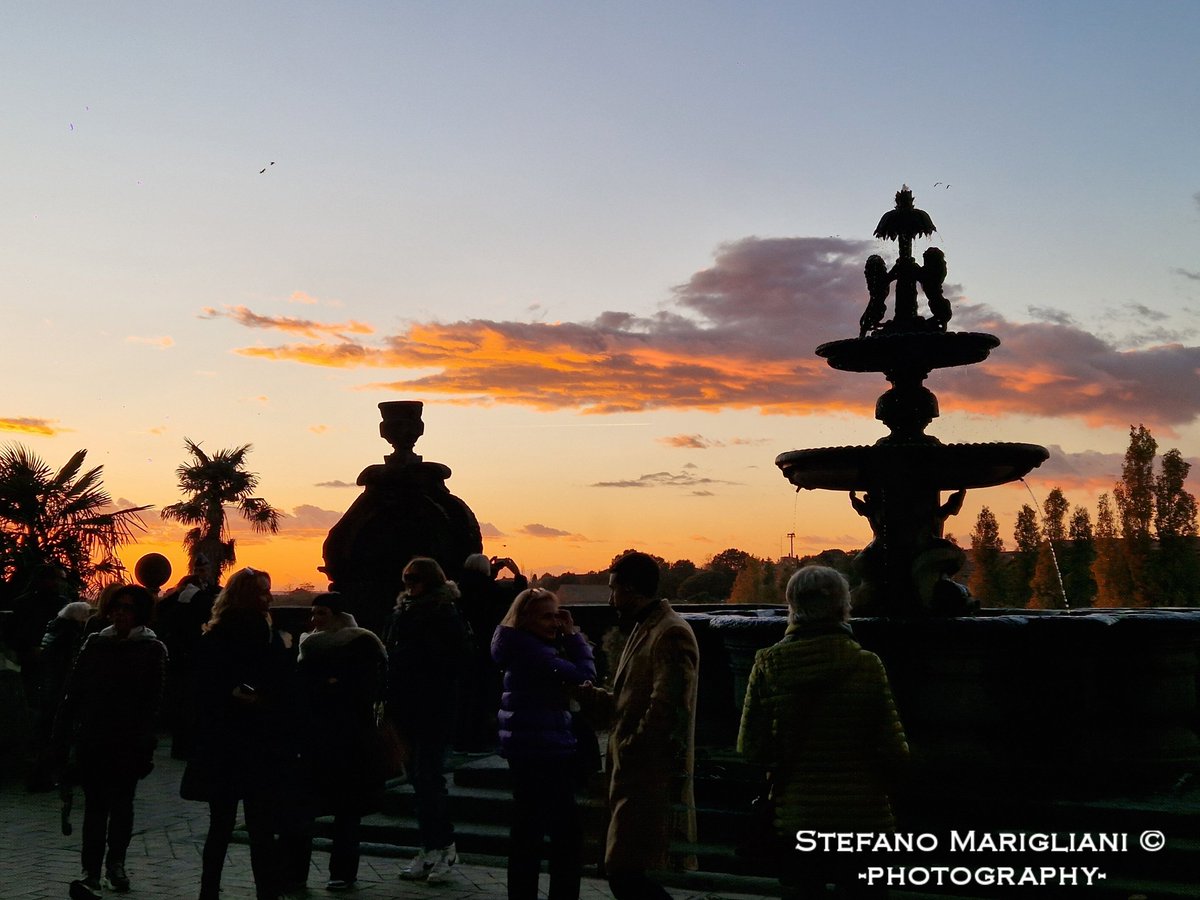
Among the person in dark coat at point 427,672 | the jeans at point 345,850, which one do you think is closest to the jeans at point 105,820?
the jeans at point 345,850

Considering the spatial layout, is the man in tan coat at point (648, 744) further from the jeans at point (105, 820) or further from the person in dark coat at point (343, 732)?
the jeans at point (105, 820)

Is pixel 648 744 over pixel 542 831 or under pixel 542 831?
over

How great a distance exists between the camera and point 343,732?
754 centimetres

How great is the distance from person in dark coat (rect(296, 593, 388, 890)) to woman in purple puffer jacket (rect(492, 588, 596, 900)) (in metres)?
1.53

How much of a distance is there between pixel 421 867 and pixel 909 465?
5178mm

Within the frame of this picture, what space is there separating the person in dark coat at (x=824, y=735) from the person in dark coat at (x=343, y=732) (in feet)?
10.9

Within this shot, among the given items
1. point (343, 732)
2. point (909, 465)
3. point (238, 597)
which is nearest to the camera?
point (238, 597)

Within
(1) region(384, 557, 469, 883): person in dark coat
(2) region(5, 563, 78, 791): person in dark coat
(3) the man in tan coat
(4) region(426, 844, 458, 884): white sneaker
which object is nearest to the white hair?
(3) the man in tan coat

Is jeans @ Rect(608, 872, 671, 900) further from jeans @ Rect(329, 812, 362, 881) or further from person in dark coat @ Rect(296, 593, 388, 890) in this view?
jeans @ Rect(329, 812, 362, 881)

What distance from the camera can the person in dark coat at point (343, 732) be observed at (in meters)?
7.55

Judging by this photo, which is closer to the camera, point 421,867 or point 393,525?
point 421,867

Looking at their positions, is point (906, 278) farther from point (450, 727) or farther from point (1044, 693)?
point (450, 727)

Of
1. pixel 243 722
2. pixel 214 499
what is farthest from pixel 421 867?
pixel 214 499

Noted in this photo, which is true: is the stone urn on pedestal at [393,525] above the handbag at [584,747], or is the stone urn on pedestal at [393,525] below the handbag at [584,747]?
above
